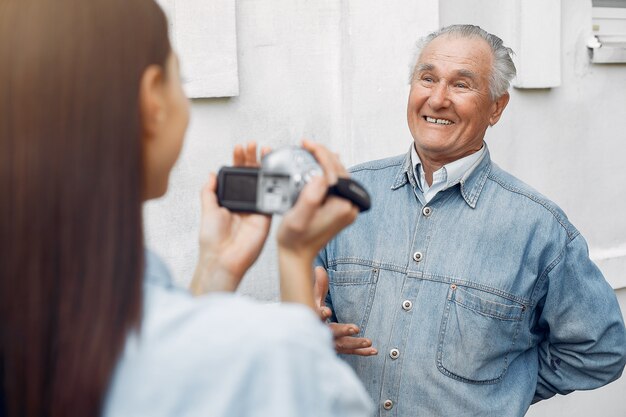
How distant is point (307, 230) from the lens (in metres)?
1.39

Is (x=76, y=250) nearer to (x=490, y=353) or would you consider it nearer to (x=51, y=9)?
(x=51, y=9)

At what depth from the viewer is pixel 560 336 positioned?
8.57ft

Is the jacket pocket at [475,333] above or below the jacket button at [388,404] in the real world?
above

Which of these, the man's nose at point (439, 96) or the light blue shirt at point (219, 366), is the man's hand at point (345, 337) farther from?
the light blue shirt at point (219, 366)

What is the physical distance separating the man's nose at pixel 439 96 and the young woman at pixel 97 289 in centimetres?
171

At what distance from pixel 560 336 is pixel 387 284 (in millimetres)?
510

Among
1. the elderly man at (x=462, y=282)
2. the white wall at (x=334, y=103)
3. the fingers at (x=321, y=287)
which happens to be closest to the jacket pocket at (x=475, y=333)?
the elderly man at (x=462, y=282)

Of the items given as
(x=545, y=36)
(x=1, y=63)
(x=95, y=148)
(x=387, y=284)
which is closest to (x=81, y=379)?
(x=95, y=148)

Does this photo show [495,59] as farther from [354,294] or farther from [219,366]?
[219,366]

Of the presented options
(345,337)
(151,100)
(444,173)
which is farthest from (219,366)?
(444,173)

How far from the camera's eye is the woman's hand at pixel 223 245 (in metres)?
1.60

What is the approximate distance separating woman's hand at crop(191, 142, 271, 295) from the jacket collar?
→ 3.77ft

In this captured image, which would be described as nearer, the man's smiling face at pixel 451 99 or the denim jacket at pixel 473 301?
the denim jacket at pixel 473 301

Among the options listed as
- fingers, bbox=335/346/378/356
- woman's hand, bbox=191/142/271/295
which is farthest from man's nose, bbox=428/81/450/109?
woman's hand, bbox=191/142/271/295
